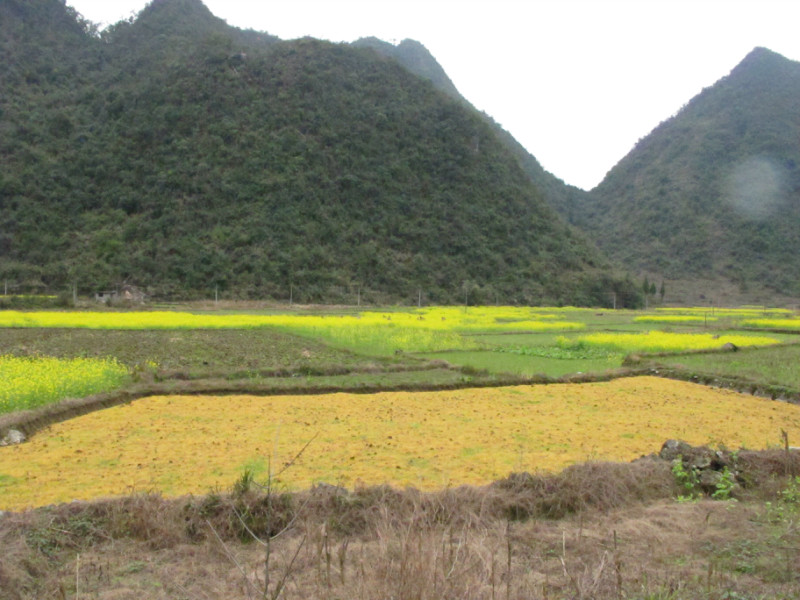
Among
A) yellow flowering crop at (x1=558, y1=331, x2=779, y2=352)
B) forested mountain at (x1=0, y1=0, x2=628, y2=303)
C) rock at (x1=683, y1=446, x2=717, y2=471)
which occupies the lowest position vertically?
Result: rock at (x1=683, y1=446, x2=717, y2=471)

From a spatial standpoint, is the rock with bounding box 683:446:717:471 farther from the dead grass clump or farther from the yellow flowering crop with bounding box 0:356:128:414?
the yellow flowering crop with bounding box 0:356:128:414

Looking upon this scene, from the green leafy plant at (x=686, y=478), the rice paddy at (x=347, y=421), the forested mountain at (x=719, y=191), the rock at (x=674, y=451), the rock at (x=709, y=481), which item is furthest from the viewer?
the forested mountain at (x=719, y=191)

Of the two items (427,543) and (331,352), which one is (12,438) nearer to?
(427,543)

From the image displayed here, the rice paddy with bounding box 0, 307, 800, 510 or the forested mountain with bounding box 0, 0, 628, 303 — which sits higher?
the forested mountain with bounding box 0, 0, 628, 303

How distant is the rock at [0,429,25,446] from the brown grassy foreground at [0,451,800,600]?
360 cm

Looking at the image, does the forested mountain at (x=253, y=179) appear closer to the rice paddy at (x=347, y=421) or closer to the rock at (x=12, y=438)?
the rice paddy at (x=347, y=421)

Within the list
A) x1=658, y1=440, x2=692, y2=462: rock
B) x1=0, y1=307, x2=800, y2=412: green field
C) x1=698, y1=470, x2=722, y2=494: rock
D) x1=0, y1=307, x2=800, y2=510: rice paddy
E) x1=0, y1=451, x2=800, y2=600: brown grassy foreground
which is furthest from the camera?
x1=0, y1=307, x2=800, y2=412: green field

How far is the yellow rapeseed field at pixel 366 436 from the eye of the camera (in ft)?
19.0

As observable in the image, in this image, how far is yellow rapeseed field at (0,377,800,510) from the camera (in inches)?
228

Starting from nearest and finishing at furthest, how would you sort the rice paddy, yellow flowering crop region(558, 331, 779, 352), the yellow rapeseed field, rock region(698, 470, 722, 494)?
rock region(698, 470, 722, 494), the yellow rapeseed field, the rice paddy, yellow flowering crop region(558, 331, 779, 352)

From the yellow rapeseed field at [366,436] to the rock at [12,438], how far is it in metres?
0.25

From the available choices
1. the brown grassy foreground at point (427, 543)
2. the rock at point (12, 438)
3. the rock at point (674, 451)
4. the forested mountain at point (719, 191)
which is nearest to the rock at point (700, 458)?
the rock at point (674, 451)


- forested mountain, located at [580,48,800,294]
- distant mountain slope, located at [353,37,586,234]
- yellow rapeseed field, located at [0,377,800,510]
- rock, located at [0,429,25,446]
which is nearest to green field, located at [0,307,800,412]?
yellow rapeseed field, located at [0,377,800,510]

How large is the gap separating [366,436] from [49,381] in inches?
234
